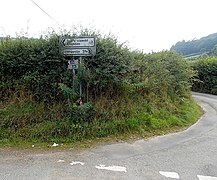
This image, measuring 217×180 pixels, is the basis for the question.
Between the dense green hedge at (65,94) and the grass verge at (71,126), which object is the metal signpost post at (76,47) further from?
the grass verge at (71,126)

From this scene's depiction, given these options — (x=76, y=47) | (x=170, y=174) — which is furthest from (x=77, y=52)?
(x=170, y=174)

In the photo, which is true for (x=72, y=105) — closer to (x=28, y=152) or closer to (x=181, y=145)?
(x=28, y=152)

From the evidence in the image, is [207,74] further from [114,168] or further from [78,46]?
[114,168]

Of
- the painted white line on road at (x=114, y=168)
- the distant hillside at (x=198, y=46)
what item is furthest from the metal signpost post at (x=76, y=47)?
the distant hillside at (x=198, y=46)

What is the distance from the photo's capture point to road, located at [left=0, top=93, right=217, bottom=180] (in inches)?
165

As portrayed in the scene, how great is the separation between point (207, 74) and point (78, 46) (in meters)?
13.6

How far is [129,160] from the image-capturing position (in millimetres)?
4863

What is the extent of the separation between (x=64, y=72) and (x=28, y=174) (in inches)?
123

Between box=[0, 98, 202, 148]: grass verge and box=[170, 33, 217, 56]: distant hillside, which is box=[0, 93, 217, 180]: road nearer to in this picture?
box=[0, 98, 202, 148]: grass verge

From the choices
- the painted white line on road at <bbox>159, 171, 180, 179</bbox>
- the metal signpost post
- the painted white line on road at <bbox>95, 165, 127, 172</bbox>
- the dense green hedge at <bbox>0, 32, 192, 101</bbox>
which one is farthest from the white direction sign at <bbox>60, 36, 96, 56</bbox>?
the painted white line on road at <bbox>159, 171, 180, 179</bbox>

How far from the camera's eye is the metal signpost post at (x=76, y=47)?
20.8 feet

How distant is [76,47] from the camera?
6.42 meters

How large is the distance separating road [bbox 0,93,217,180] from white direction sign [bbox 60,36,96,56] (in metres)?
2.47

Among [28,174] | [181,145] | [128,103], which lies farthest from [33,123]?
[181,145]
